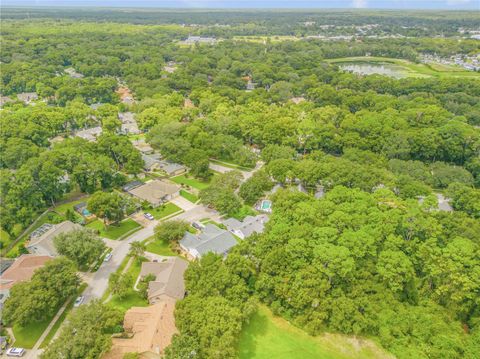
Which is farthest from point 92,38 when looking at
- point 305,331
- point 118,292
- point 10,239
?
point 305,331

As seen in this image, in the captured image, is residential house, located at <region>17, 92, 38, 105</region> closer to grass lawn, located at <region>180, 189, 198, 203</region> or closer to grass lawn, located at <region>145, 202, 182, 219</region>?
grass lawn, located at <region>180, 189, 198, 203</region>

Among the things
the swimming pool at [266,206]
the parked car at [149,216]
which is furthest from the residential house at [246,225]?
the parked car at [149,216]

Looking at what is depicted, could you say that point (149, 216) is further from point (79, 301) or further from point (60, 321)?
point (60, 321)

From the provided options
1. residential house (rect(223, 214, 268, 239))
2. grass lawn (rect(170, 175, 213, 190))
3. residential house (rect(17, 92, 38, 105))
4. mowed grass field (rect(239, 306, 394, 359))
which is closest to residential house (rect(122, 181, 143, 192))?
grass lawn (rect(170, 175, 213, 190))

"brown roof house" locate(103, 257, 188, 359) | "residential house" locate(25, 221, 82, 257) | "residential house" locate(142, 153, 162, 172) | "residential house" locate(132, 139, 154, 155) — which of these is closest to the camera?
"brown roof house" locate(103, 257, 188, 359)

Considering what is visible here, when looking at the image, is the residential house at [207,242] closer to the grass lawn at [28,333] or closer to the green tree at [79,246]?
the green tree at [79,246]

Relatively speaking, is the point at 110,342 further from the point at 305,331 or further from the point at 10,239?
the point at 10,239
